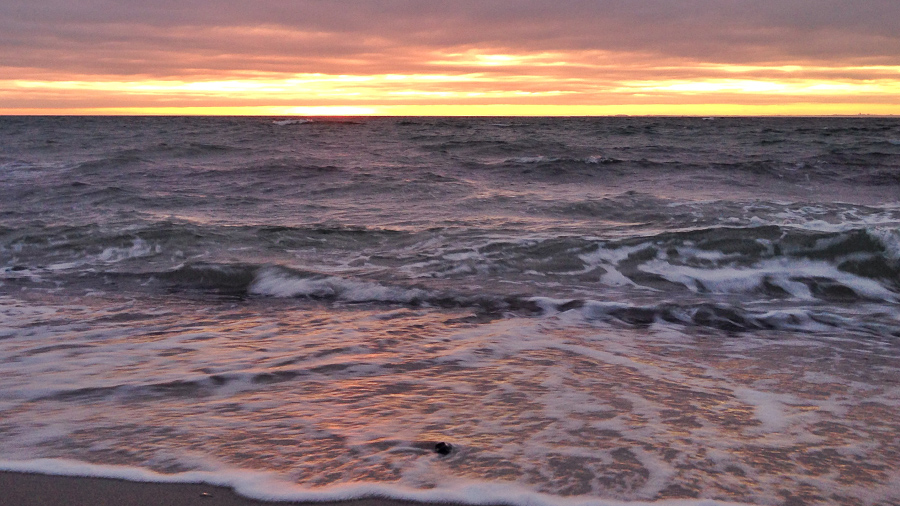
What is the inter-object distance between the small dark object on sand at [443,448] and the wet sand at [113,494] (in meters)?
0.38

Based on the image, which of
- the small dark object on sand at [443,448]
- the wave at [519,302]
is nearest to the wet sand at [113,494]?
the small dark object on sand at [443,448]

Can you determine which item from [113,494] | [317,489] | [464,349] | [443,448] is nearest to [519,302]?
[464,349]

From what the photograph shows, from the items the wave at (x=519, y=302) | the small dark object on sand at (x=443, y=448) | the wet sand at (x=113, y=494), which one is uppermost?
the small dark object on sand at (x=443, y=448)

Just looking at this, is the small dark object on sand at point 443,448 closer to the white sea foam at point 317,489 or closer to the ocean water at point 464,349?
the ocean water at point 464,349

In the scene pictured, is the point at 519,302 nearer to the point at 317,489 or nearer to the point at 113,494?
the point at 317,489

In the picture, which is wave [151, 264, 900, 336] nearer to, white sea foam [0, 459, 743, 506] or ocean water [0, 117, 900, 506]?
ocean water [0, 117, 900, 506]

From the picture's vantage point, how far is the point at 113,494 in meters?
2.55

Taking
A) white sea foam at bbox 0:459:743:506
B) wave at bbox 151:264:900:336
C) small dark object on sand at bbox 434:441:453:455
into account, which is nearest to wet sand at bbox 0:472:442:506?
white sea foam at bbox 0:459:743:506

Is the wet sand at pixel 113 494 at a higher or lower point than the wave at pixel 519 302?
higher

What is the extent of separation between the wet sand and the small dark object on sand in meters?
0.38

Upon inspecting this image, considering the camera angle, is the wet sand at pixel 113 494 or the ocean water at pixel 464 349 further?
the ocean water at pixel 464 349

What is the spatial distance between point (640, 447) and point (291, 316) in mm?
3347

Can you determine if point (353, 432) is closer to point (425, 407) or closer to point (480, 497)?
point (425, 407)

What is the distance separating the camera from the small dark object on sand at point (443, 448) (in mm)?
2869
